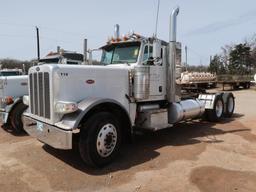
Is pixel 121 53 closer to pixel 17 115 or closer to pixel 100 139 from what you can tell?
pixel 100 139

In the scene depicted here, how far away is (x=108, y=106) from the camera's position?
18.3ft

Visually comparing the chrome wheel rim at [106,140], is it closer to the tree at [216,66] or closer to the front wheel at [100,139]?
the front wheel at [100,139]

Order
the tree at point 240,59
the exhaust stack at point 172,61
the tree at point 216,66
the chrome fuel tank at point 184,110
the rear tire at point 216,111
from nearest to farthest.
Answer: the exhaust stack at point 172,61 < the chrome fuel tank at point 184,110 < the rear tire at point 216,111 < the tree at point 216,66 < the tree at point 240,59

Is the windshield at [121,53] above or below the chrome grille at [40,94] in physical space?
above

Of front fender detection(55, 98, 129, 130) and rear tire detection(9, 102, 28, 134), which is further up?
front fender detection(55, 98, 129, 130)

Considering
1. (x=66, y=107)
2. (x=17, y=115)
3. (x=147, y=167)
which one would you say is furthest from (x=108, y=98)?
(x=17, y=115)

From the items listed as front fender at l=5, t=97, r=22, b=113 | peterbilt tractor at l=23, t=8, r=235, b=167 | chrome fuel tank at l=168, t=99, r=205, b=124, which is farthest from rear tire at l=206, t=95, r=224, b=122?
front fender at l=5, t=97, r=22, b=113

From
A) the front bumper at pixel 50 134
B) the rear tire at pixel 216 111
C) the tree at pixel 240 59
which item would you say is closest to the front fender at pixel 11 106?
the front bumper at pixel 50 134

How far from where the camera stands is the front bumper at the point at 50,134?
15.8ft

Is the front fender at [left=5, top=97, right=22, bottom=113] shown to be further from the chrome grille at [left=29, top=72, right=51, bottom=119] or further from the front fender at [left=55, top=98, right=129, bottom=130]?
the front fender at [left=55, top=98, right=129, bottom=130]

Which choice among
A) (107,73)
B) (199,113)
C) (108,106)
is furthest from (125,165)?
(199,113)

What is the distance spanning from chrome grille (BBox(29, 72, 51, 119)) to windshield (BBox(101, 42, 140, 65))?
6.94 ft

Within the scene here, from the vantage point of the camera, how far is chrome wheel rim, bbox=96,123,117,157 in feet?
17.1

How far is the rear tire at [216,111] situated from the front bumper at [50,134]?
6.24 metres
